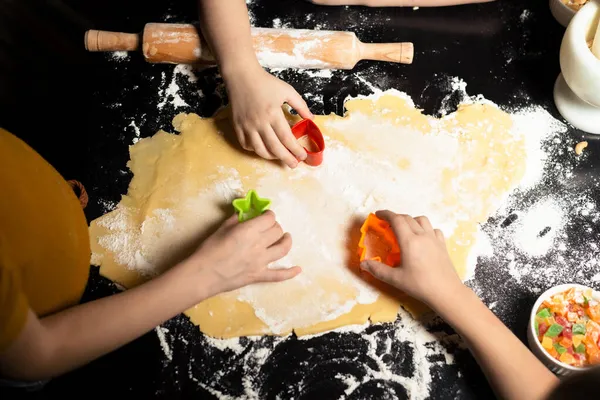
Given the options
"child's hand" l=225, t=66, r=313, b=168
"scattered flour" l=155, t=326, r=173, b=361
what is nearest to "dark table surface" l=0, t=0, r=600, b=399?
"scattered flour" l=155, t=326, r=173, b=361

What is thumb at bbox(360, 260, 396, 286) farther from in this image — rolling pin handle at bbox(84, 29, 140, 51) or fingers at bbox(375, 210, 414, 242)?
rolling pin handle at bbox(84, 29, 140, 51)

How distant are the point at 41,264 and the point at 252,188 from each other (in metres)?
0.36

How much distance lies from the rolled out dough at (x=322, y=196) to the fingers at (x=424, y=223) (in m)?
0.06

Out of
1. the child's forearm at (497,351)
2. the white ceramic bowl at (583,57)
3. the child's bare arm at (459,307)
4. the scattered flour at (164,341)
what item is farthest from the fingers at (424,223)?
the scattered flour at (164,341)

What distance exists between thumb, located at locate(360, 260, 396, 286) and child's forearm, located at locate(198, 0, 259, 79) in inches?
16.3

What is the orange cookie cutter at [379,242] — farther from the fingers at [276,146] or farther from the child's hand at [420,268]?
the fingers at [276,146]

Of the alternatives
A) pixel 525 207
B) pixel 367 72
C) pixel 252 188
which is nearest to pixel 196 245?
pixel 252 188

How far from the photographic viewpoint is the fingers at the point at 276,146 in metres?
0.93

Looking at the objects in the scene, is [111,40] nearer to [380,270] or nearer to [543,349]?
[380,270]

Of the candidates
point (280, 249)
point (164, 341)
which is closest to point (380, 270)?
point (280, 249)

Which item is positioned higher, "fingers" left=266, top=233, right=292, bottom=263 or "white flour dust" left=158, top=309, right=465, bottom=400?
"fingers" left=266, top=233, right=292, bottom=263

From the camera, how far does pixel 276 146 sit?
93cm

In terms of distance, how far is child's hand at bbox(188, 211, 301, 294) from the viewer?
0.83 meters

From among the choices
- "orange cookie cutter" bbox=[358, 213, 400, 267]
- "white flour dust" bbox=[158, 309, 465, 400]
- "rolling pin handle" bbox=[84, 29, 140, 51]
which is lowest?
"white flour dust" bbox=[158, 309, 465, 400]
